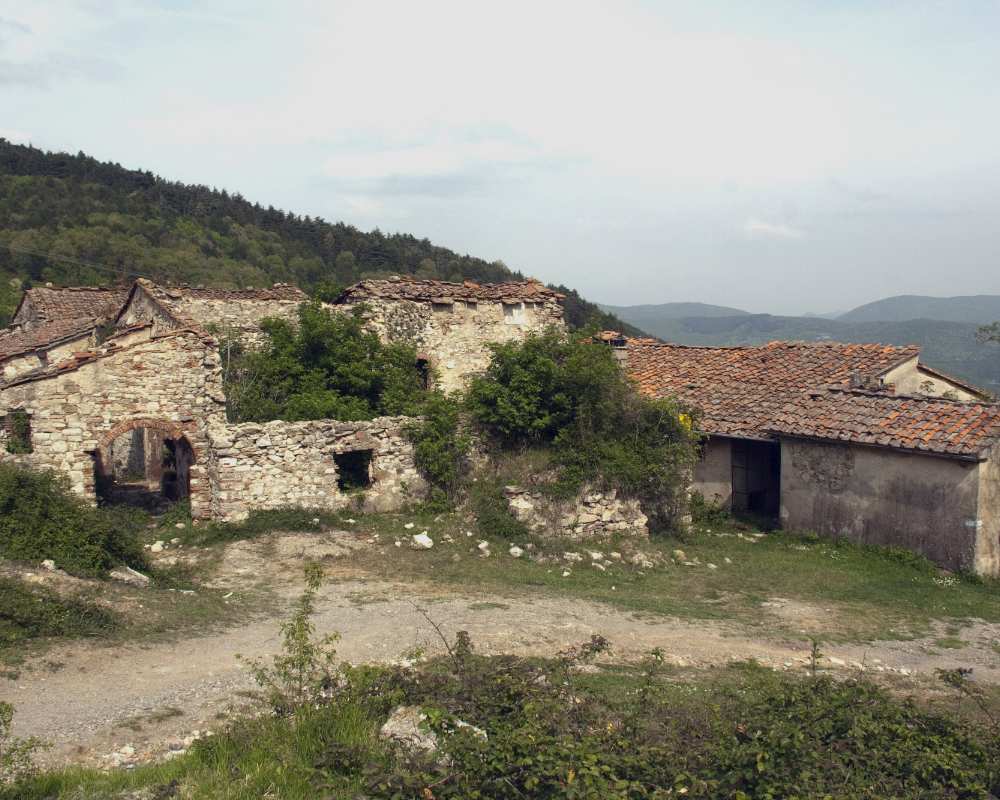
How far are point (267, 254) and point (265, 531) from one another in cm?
3443

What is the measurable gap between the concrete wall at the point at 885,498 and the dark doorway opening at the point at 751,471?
4.34 feet

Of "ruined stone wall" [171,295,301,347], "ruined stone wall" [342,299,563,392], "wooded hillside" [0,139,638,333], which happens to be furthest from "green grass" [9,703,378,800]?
"wooded hillside" [0,139,638,333]

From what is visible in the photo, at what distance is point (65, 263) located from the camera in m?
34.7

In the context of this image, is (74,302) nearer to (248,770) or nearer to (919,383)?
(248,770)

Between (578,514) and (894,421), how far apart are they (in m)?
5.97

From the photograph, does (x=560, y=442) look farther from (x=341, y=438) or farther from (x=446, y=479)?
(x=341, y=438)

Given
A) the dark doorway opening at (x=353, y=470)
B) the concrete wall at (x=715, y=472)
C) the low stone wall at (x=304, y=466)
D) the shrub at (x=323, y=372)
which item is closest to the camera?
the low stone wall at (x=304, y=466)

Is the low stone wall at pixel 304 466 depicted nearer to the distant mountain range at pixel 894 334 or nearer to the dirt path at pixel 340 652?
the dirt path at pixel 340 652

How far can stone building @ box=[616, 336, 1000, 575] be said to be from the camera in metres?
13.0

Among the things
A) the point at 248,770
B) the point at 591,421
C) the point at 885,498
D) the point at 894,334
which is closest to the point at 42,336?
the point at 591,421

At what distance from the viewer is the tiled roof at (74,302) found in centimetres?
2086

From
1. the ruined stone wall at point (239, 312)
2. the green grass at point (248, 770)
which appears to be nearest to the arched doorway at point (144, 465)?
the ruined stone wall at point (239, 312)

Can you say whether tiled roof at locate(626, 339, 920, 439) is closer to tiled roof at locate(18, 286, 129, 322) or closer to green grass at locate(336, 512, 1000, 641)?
green grass at locate(336, 512, 1000, 641)

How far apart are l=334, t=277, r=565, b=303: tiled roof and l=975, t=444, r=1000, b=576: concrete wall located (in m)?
10.0
